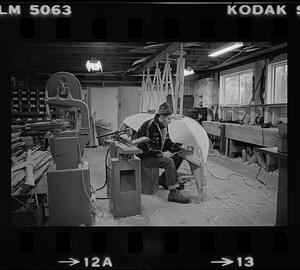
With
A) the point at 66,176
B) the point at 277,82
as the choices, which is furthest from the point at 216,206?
the point at 277,82

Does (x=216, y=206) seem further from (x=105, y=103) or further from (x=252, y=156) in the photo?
(x=105, y=103)

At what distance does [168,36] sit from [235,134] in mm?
3991

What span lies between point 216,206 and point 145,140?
1045 millimetres

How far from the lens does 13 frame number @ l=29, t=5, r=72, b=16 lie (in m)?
1.53

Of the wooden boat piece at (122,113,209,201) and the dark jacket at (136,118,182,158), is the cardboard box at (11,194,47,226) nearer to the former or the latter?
the dark jacket at (136,118,182,158)

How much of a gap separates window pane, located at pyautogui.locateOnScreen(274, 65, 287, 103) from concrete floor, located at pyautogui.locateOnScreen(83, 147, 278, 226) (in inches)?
50.6

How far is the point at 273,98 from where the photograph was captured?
4895 millimetres

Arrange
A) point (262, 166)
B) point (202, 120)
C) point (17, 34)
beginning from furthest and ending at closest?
1. point (202, 120)
2. point (262, 166)
3. point (17, 34)

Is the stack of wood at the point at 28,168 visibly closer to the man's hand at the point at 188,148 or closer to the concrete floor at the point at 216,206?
the concrete floor at the point at 216,206

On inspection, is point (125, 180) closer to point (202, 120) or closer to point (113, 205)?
point (113, 205)

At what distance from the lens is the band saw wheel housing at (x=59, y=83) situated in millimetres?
2504
